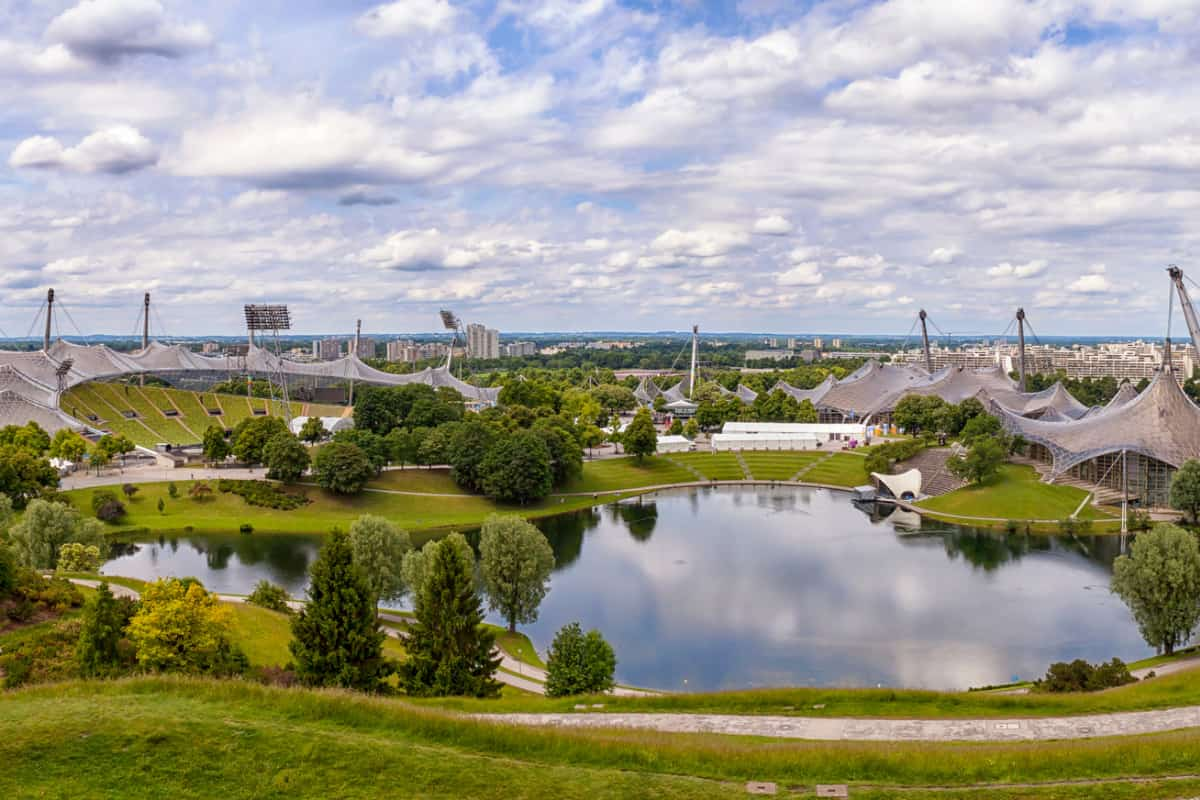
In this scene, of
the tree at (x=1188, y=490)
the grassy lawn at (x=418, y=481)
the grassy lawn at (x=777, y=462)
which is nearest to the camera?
the tree at (x=1188, y=490)

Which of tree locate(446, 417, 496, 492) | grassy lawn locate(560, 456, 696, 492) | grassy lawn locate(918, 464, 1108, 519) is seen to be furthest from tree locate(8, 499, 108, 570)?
grassy lawn locate(918, 464, 1108, 519)

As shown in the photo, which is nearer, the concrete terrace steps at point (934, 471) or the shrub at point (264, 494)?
the shrub at point (264, 494)

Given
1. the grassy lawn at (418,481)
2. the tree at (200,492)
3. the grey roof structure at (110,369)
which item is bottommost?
the tree at (200,492)

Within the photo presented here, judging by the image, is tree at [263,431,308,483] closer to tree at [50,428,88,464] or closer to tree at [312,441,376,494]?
tree at [312,441,376,494]

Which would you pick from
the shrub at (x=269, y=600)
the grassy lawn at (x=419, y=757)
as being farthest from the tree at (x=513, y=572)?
the grassy lawn at (x=419, y=757)

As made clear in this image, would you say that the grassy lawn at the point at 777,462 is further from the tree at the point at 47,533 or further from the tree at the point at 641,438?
the tree at the point at 47,533

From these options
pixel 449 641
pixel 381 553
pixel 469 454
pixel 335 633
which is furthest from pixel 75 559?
pixel 469 454

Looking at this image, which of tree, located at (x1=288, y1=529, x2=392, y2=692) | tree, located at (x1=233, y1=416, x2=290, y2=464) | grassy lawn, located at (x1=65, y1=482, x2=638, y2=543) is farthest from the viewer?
tree, located at (x1=233, y1=416, x2=290, y2=464)
